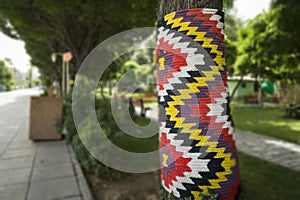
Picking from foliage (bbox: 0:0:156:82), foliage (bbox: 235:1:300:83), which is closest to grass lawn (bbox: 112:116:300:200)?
foliage (bbox: 0:0:156:82)

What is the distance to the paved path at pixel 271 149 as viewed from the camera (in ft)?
14.7

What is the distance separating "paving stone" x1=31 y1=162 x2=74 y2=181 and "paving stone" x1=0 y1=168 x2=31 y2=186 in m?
0.12

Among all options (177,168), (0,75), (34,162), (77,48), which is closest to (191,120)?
(177,168)

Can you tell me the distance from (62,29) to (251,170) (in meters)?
5.78

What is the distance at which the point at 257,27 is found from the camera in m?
8.73

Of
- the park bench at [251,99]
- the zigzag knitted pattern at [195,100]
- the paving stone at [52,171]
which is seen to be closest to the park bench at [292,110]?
the park bench at [251,99]

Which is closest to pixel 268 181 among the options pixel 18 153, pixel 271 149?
pixel 271 149

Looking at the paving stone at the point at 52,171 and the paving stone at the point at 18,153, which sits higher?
the paving stone at the point at 18,153

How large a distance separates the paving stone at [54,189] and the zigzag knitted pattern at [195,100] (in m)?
2.28

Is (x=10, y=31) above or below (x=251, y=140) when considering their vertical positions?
above

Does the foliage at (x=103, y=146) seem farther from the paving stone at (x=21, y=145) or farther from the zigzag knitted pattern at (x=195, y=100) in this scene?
the paving stone at (x=21, y=145)

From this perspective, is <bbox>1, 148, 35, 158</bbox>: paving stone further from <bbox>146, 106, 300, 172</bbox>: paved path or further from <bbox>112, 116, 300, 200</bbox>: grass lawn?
<bbox>146, 106, 300, 172</bbox>: paved path

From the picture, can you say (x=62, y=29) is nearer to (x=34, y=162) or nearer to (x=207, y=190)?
(x=34, y=162)

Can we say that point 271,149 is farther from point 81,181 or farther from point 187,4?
point 187,4
